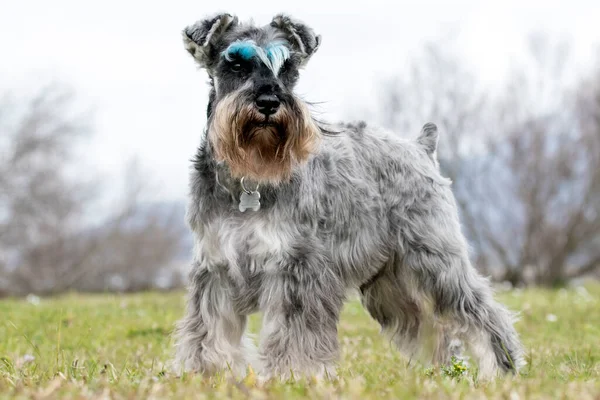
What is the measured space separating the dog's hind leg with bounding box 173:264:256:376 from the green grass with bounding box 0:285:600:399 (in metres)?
0.27

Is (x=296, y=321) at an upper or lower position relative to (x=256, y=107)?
lower

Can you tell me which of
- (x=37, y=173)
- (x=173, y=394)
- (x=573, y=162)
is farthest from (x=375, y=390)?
(x=37, y=173)

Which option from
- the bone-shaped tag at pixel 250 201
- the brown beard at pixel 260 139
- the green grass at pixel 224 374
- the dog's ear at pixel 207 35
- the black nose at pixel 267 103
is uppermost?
the dog's ear at pixel 207 35

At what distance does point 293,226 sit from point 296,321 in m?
0.65

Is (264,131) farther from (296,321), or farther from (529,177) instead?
(529,177)

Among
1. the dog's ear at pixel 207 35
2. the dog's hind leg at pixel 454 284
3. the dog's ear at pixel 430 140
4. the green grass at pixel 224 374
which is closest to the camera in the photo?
the green grass at pixel 224 374

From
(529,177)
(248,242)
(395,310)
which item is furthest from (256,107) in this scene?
(529,177)

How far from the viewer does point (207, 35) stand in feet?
17.8

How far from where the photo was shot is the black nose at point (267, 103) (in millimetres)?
5031

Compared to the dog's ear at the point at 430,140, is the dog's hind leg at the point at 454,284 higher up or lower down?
lower down

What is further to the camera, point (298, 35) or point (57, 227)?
point (57, 227)

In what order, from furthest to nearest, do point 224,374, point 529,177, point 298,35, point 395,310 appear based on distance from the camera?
point 529,177 < point 395,310 < point 298,35 < point 224,374

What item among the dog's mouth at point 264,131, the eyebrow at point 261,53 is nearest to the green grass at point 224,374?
the dog's mouth at point 264,131

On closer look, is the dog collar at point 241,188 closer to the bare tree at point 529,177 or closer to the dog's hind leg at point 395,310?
the dog's hind leg at point 395,310
